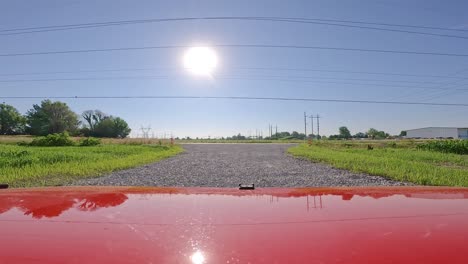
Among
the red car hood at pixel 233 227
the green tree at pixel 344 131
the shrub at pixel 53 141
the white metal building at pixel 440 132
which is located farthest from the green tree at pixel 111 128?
the white metal building at pixel 440 132

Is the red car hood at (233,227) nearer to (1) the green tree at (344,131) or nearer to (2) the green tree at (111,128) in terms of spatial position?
(2) the green tree at (111,128)

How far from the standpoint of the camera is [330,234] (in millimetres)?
1749

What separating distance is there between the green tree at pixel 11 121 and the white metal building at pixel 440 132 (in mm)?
156159

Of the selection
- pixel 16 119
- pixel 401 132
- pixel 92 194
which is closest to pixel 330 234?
pixel 92 194

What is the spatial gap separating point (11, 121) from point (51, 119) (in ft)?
43.7

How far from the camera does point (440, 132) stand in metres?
152

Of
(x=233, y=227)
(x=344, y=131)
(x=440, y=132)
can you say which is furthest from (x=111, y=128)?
(x=440, y=132)

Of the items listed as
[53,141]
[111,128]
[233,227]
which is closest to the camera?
[233,227]

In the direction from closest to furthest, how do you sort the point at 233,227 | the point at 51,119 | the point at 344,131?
the point at 233,227 < the point at 51,119 < the point at 344,131

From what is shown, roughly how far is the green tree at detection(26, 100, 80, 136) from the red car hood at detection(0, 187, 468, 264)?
336 ft

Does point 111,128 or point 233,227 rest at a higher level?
point 111,128

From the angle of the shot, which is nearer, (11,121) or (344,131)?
(11,121)

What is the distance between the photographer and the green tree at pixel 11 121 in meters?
101

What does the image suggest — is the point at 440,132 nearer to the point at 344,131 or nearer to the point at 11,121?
the point at 344,131
